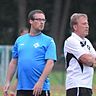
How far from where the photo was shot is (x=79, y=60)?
7.83m

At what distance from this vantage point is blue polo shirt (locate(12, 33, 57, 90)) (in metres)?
8.15

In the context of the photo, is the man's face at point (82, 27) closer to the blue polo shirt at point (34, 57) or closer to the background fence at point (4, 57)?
the blue polo shirt at point (34, 57)

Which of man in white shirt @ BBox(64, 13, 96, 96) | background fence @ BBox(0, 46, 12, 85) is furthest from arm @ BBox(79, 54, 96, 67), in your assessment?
background fence @ BBox(0, 46, 12, 85)

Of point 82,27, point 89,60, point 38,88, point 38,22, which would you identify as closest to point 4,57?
point 38,22

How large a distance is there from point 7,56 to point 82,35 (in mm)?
15943

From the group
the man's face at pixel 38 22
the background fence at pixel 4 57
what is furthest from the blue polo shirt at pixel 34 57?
the background fence at pixel 4 57

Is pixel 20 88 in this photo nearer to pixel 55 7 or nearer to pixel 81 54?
pixel 81 54

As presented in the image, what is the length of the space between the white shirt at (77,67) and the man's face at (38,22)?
0.52m

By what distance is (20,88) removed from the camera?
327 inches

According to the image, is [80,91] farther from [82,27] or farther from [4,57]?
[4,57]

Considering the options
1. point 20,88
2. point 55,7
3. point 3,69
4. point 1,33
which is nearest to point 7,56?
point 3,69

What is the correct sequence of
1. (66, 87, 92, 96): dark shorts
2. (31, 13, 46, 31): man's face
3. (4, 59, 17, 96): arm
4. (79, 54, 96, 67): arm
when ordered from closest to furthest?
1. (79, 54, 96, 67): arm
2. (66, 87, 92, 96): dark shorts
3. (31, 13, 46, 31): man's face
4. (4, 59, 17, 96): arm

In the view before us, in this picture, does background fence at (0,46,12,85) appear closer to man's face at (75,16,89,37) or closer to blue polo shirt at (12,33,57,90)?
blue polo shirt at (12,33,57,90)

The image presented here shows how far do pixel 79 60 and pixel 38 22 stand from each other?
885mm
